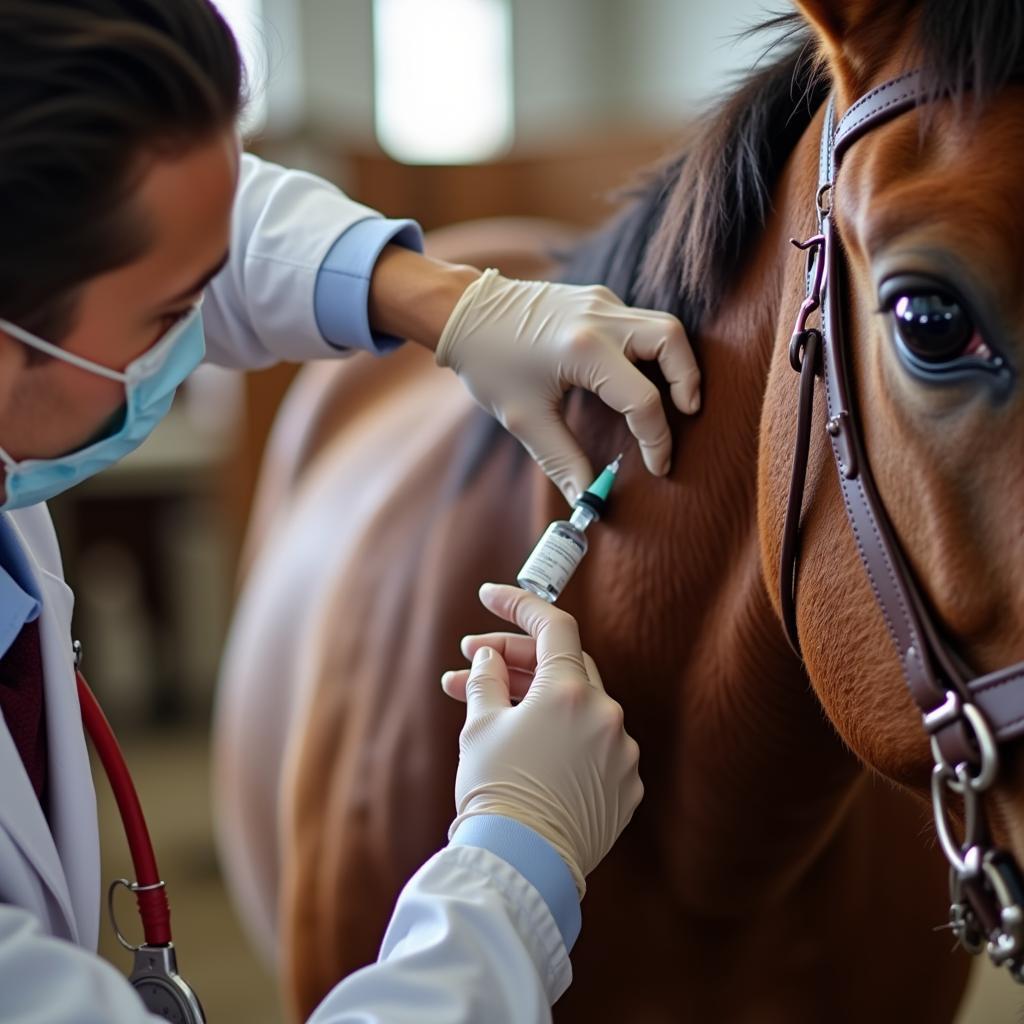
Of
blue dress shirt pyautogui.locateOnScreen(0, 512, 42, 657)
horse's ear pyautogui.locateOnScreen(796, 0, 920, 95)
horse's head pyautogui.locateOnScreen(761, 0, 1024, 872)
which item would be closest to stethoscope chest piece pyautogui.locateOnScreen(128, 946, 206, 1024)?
blue dress shirt pyautogui.locateOnScreen(0, 512, 42, 657)

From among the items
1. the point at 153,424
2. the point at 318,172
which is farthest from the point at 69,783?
the point at 318,172

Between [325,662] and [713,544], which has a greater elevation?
[713,544]

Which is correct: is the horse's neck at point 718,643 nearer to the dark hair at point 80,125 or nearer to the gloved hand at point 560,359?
the gloved hand at point 560,359

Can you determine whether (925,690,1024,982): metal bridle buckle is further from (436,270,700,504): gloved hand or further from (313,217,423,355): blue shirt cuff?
(313,217,423,355): blue shirt cuff

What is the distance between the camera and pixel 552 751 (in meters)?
0.73

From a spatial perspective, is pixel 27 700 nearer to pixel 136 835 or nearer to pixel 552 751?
pixel 136 835

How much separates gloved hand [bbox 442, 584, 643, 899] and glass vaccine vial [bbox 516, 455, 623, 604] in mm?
33

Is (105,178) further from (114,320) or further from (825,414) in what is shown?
(825,414)

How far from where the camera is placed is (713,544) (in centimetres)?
85

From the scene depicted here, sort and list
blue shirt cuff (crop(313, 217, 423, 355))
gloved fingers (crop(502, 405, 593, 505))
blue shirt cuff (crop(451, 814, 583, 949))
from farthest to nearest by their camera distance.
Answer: blue shirt cuff (crop(313, 217, 423, 355)), gloved fingers (crop(502, 405, 593, 505)), blue shirt cuff (crop(451, 814, 583, 949))

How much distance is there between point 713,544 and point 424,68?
20.3ft

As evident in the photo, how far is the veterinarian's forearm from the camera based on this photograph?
3.20 feet

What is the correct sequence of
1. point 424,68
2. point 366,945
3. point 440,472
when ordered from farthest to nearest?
1. point 424,68
2. point 440,472
3. point 366,945

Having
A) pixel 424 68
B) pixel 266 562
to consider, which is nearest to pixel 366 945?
pixel 266 562
